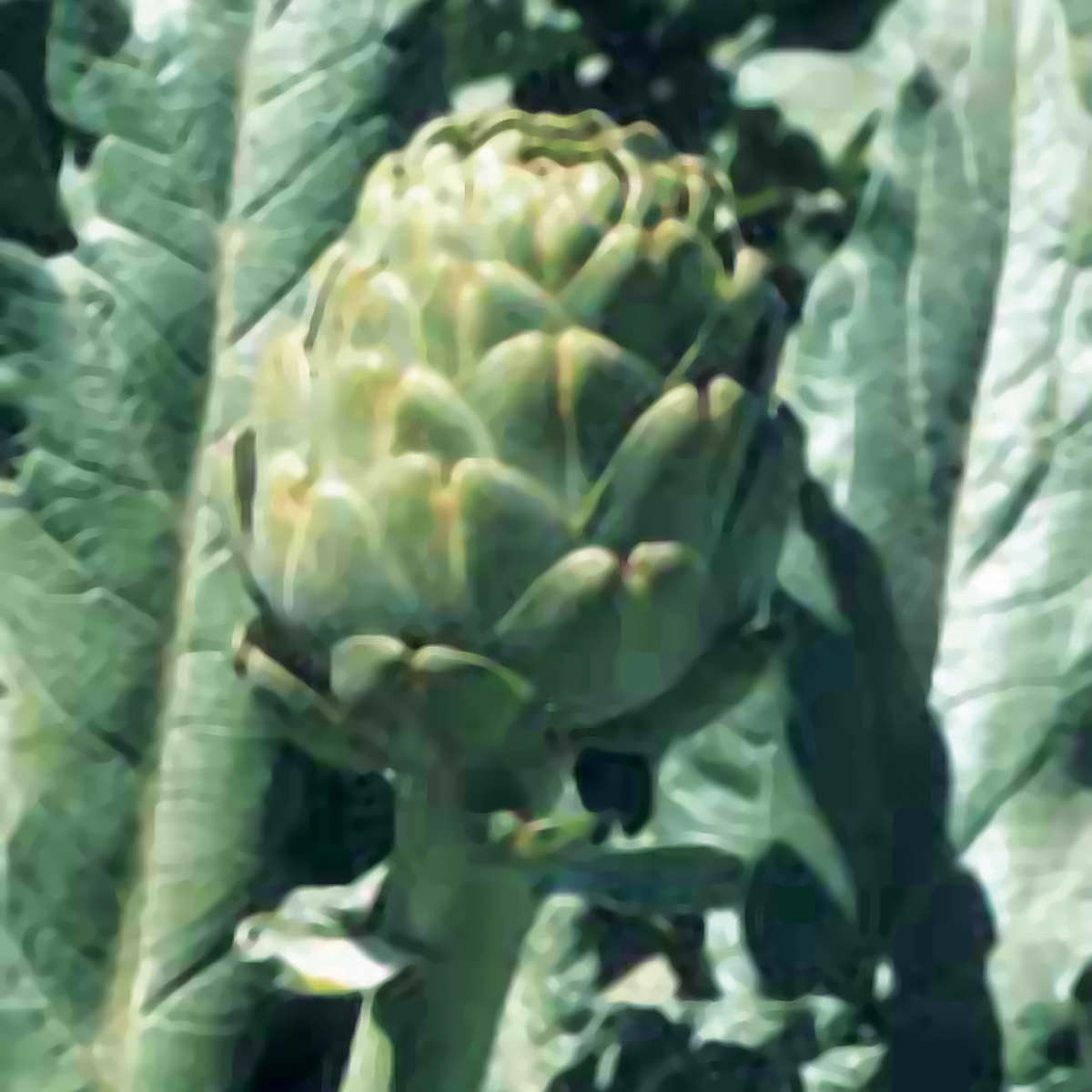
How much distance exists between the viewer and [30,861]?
A: 2.08ft

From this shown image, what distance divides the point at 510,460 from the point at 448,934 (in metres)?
0.17

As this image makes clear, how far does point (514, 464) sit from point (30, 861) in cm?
29

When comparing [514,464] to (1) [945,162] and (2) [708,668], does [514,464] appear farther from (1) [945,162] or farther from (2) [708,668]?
(1) [945,162]

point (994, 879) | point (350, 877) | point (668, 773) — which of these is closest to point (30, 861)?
point (350, 877)

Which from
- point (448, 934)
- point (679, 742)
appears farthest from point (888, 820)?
point (448, 934)

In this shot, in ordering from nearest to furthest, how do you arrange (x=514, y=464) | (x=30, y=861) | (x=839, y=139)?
(x=514, y=464) < (x=30, y=861) < (x=839, y=139)

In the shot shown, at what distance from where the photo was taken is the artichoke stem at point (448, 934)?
53cm

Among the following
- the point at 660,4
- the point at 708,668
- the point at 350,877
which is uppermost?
the point at 660,4

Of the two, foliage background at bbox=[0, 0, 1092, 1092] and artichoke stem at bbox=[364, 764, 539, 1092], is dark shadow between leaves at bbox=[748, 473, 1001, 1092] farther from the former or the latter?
artichoke stem at bbox=[364, 764, 539, 1092]

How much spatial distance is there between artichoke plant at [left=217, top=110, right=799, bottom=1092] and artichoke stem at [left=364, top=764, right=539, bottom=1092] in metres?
0.02

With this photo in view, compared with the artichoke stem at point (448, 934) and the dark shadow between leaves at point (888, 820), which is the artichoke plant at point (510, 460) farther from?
the dark shadow between leaves at point (888, 820)

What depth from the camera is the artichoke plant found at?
1.50 feet

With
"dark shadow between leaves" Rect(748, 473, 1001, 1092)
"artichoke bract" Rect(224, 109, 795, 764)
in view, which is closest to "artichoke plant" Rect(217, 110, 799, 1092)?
"artichoke bract" Rect(224, 109, 795, 764)

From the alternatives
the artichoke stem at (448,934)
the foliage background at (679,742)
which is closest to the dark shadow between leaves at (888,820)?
the foliage background at (679,742)
